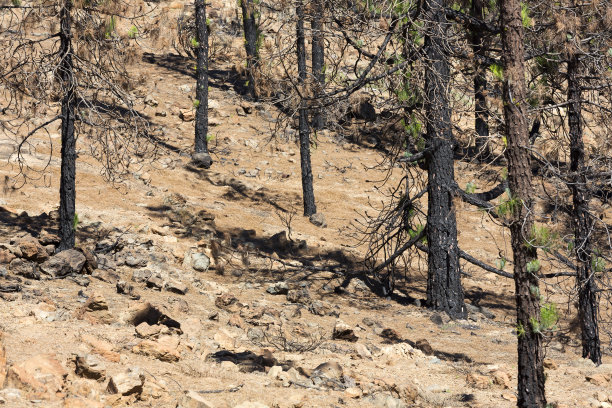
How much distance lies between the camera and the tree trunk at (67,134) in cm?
1017

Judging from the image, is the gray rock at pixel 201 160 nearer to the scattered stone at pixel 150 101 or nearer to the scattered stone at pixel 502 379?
the scattered stone at pixel 150 101

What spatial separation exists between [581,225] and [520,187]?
376cm

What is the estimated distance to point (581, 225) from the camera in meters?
9.51

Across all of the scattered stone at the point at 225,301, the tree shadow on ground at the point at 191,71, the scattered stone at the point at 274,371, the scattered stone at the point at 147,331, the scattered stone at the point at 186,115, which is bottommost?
the scattered stone at the point at 225,301

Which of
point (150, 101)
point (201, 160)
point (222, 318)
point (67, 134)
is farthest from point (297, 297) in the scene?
point (150, 101)

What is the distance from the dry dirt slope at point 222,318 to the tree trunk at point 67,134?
1.66 feet

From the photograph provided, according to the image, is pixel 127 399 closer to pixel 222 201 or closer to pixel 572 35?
pixel 572 35

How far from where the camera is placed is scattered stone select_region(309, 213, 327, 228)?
54.3ft

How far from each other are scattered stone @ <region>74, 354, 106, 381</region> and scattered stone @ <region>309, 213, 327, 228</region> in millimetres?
10717

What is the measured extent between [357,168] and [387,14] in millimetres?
11441

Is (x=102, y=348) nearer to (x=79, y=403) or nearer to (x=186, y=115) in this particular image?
(x=79, y=403)

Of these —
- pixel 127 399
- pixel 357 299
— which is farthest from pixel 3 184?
pixel 127 399

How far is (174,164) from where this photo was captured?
729 inches

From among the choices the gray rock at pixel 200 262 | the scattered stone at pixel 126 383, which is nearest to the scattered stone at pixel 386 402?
the scattered stone at pixel 126 383
